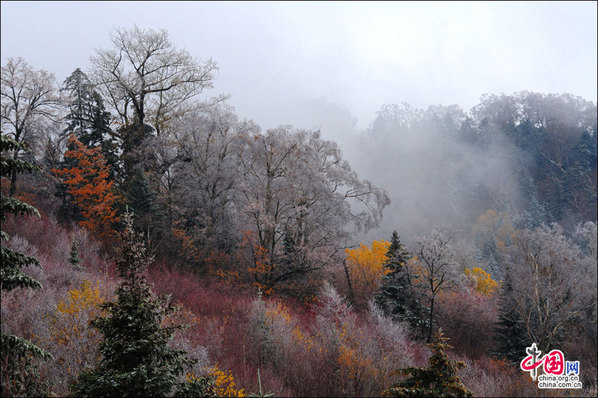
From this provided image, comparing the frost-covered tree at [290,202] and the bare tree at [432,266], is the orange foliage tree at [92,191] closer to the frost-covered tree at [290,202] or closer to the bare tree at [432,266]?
the frost-covered tree at [290,202]

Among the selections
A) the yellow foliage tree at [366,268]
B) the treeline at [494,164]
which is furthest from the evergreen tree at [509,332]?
the treeline at [494,164]

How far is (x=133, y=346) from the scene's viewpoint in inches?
248

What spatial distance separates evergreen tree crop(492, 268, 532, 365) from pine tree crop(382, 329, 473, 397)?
20.4 m

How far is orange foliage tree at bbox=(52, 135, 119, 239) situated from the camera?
23.2 metres

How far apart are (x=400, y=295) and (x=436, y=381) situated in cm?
2012

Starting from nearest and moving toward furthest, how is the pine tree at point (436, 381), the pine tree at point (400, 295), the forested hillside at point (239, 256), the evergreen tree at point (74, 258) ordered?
the pine tree at point (436, 381) < the forested hillside at point (239, 256) < the evergreen tree at point (74, 258) < the pine tree at point (400, 295)

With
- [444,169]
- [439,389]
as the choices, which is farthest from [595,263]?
[444,169]

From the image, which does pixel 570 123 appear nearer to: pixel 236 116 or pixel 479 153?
pixel 479 153

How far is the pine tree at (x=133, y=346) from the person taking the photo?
20.6 feet

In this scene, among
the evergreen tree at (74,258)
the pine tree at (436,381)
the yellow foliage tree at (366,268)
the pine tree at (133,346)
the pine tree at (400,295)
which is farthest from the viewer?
the yellow foliage tree at (366,268)

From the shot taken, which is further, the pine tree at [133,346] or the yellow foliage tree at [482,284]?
the yellow foliage tree at [482,284]

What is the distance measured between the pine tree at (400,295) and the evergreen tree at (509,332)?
495 cm

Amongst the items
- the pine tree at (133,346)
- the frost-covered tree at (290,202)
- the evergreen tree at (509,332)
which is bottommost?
the evergreen tree at (509,332)

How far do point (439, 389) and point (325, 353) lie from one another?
9.68 m
